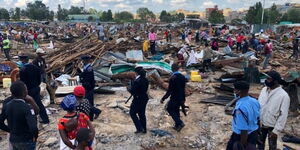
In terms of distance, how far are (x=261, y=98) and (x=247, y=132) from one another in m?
1.09

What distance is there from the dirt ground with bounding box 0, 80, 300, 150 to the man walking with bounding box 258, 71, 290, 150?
1898mm

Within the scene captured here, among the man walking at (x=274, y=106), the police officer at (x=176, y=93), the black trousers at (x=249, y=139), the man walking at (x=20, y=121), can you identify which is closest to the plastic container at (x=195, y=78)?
the police officer at (x=176, y=93)

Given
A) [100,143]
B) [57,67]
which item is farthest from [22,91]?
[57,67]

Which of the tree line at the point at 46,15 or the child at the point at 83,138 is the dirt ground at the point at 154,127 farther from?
the tree line at the point at 46,15

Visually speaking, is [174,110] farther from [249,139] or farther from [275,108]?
[249,139]

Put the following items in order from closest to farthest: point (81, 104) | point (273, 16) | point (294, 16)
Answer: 1. point (81, 104)
2. point (273, 16)
3. point (294, 16)

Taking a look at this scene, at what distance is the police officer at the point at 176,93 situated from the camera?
6715 millimetres

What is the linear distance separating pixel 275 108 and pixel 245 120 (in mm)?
927

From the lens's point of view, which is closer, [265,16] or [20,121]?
[20,121]

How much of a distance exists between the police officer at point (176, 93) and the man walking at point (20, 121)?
3374mm

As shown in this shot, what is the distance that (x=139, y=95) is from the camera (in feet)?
20.8

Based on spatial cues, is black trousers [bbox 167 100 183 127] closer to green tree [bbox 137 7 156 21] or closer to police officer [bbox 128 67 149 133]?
police officer [bbox 128 67 149 133]

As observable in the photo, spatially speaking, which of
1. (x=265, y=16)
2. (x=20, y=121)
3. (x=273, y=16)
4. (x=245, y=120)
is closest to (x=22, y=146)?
(x=20, y=121)

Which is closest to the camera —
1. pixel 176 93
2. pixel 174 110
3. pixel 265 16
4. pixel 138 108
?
pixel 138 108
